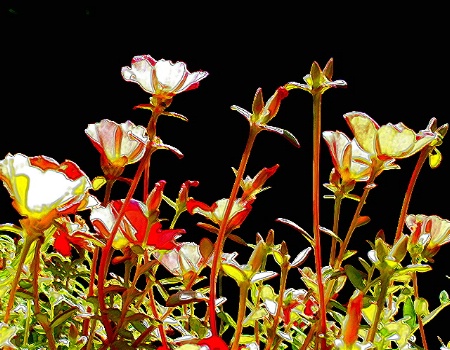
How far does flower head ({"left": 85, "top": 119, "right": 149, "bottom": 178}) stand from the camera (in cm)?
40

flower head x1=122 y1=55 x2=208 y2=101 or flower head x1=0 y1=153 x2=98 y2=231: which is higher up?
flower head x1=122 y1=55 x2=208 y2=101

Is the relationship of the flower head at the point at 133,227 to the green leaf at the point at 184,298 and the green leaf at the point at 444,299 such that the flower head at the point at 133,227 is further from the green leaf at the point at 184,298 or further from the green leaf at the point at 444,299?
the green leaf at the point at 444,299

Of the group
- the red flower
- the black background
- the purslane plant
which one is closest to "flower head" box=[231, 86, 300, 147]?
the purslane plant

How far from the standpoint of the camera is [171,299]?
364 mm

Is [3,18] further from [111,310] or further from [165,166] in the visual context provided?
[111,310]

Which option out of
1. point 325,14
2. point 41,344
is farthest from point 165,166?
point 41,344

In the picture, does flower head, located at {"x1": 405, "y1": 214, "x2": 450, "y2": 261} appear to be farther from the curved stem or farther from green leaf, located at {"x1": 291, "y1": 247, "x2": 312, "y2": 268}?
the curved stem

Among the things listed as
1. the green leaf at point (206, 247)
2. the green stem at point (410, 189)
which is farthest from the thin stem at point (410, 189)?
the green leaf at point (206, 247)

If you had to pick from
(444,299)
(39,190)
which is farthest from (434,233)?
(39,190)

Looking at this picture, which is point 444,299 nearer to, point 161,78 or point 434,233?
point 434,233

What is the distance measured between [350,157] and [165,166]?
1.37m

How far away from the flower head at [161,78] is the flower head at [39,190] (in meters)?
0.09

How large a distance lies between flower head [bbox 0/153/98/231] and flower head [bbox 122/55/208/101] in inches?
3.4

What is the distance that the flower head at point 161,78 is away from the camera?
1.32 ft
